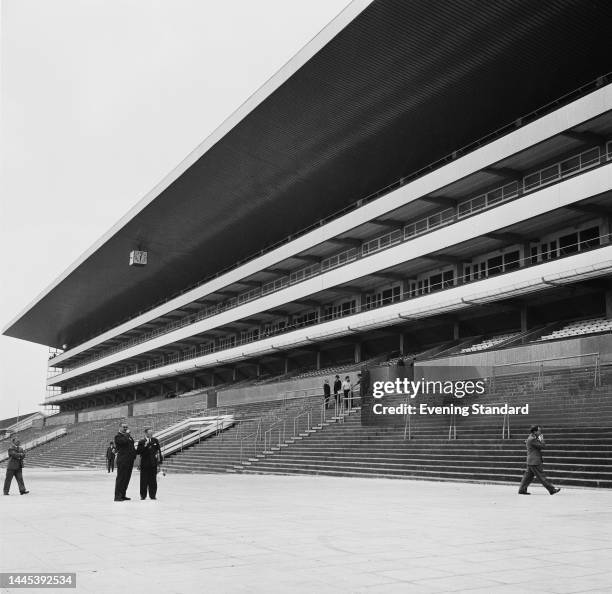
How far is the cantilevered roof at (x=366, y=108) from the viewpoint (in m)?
34.6

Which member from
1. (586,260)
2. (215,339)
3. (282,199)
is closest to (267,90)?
(282,199)

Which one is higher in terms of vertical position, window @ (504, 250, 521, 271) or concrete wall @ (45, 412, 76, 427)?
window @ (504, 250, 521, 271)

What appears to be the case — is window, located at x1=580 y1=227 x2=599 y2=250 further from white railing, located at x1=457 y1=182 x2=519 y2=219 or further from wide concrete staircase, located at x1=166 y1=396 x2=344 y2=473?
wide concrete staircase, located at x1=166 y1=396 x2=344 y2=473

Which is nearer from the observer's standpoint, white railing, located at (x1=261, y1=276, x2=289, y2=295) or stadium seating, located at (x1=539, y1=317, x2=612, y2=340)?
stadium seating, located at (x1=539, y1=317, x2=612, y2=340)

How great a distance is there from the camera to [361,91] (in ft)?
131

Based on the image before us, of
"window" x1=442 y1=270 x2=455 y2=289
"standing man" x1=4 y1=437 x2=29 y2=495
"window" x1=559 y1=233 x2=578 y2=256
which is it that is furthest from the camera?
"window" x1=442 y1=270 x2=455 y2=289

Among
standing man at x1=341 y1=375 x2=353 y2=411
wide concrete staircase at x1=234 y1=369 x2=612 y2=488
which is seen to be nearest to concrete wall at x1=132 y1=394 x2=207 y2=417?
standing man at x1=341 y1=375 x2=353 y2=411

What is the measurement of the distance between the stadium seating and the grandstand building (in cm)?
15

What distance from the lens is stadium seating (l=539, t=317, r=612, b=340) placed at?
30.9 m

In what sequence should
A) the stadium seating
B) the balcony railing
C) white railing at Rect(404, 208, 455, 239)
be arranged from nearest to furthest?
the stadium seating → the balcony railing → white railing at Rect(404, 208, 455, 239)

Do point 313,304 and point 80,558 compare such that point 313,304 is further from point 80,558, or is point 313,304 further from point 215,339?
point 80,558

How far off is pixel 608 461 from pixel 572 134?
60.5ft

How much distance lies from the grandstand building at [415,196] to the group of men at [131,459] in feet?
43.4

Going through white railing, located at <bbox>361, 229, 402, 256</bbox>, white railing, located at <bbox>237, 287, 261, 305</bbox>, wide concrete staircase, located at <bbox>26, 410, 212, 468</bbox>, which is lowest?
wide concrete staircase, located at <bbox>26, 410, 212, 468</bbox>
